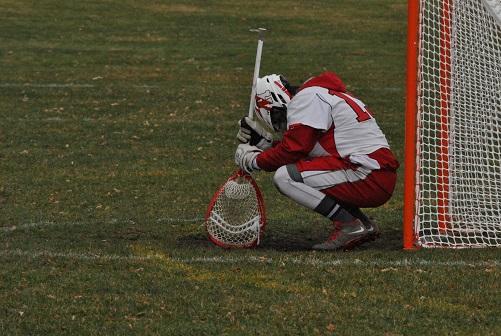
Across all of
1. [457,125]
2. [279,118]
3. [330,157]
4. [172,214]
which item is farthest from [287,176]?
[172,214]

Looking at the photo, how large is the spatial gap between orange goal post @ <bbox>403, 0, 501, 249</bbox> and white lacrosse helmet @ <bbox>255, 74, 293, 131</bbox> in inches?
34.9

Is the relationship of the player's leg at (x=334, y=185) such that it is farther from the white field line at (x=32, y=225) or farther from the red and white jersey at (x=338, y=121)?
the white field line at (x=32, y=225)

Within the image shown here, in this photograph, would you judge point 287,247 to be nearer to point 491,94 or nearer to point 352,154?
point 352,154

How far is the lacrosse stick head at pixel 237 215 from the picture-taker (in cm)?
799

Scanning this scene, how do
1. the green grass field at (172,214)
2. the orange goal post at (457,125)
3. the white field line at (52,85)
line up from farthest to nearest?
the white field line at (52,85) < the orange goal post at (457,125) < the green grass field at (172,214)

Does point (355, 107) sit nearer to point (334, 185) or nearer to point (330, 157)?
point (330, 157)

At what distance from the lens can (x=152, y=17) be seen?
74.1 ft

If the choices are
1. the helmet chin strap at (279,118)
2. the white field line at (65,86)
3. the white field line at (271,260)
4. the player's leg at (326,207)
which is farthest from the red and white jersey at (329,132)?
the white field line at (65,86)

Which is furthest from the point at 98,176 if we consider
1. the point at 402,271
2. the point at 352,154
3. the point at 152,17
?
the point at 152,17

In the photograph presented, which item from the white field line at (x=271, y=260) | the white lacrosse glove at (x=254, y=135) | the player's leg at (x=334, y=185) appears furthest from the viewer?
the white lacrosse glove at (x=254, y=135)

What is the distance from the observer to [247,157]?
26.2 ft

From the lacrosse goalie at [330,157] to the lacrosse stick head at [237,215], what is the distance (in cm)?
28

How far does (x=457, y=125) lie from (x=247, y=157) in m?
1.55

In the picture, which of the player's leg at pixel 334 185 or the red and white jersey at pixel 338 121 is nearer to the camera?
the red and white jersey at pixel 338 121
